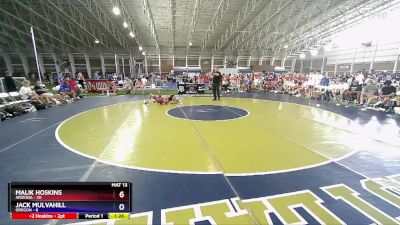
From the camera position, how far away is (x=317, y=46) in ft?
130

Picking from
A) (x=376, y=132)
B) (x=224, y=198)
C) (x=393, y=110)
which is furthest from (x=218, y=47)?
(x=224, y=198)

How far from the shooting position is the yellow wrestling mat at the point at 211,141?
411cm

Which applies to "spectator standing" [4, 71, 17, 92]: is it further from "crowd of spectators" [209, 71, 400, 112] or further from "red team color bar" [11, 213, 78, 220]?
"crowd of spectators" [209, 71, 400, 112]

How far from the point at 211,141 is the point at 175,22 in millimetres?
24085

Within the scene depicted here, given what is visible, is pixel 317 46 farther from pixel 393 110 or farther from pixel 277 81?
pixel 393 110

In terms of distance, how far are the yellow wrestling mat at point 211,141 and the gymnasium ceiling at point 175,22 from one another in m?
13.6

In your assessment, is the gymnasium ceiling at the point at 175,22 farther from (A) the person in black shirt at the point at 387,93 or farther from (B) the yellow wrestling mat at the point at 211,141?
(B) the yellow wrestling mat at the point at 211,141

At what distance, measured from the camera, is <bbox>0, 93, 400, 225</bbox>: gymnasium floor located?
2.73 m

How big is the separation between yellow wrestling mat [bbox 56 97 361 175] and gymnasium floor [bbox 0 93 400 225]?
0.02m

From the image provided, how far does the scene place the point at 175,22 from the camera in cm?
2641
